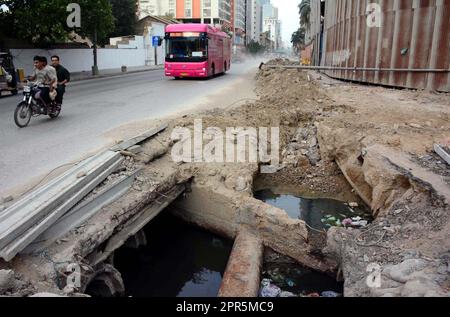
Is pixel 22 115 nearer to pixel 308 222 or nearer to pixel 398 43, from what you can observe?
pixel 308 222

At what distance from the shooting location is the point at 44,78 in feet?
32.7

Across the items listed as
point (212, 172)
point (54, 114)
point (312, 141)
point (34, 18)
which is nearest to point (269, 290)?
point (212, 172)

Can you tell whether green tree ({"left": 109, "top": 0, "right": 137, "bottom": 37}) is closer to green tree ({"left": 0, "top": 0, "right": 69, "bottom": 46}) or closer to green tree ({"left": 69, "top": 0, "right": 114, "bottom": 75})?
green tree ({"left": 69, "top": 0, "right": 114, "bottom": 75})

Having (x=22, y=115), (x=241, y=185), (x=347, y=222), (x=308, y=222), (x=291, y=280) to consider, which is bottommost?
(x=291, y=280)

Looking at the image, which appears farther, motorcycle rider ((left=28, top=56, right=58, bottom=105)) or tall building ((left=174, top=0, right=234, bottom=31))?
tall building ((left=174, top=0, right=234, bottom=31))

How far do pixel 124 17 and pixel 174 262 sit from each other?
44391mm

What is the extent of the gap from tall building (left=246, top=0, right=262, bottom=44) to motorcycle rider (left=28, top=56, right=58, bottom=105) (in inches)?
5297

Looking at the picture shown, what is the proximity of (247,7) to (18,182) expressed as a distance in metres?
147

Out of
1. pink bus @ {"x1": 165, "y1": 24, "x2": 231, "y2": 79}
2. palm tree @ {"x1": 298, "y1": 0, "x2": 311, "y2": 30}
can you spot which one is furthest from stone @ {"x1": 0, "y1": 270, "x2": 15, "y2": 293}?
palm tree @ {"x1": 298, "y1": 0, "x2": 311, "y2": 30}

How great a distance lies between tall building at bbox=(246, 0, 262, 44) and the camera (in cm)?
14540

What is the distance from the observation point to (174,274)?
21.2 feet

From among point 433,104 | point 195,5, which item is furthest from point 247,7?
point 433,104

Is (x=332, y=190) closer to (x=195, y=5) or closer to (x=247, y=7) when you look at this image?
(x=195, y=5)

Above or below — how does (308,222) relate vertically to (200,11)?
below
